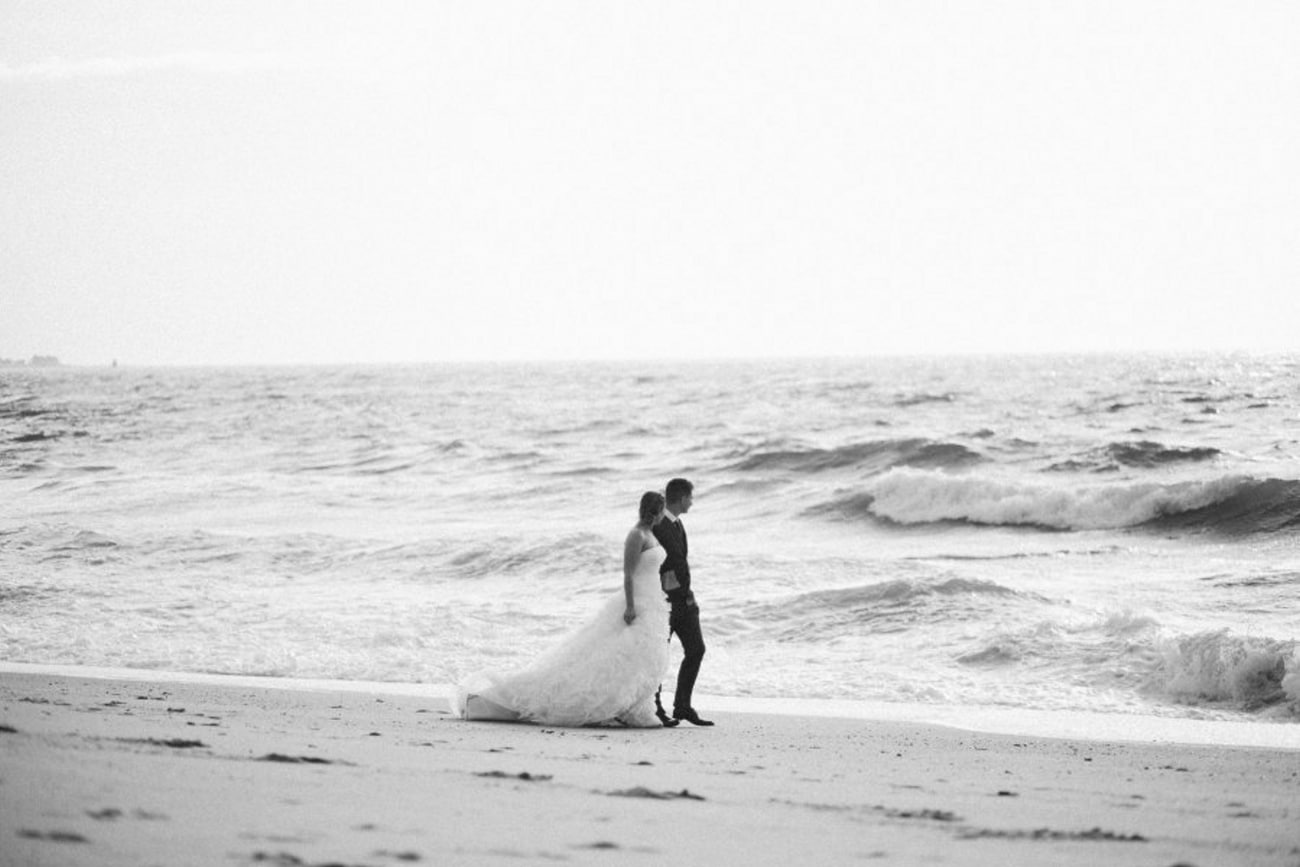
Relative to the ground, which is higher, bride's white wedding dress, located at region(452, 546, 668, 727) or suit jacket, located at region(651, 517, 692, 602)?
suit jacket, located at region(651, 517, 692, 602)

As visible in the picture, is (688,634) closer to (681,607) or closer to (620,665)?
(681,607)

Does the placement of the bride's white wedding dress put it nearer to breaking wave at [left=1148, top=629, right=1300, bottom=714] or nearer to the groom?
the groom

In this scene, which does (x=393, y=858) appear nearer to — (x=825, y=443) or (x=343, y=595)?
(x=343, y=595)

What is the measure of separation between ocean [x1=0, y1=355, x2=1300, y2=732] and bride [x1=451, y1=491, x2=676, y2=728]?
8.85 ft

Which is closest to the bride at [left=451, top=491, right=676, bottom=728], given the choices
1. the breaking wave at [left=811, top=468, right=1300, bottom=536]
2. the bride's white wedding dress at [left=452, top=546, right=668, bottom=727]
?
the bride's white wedding dress at [left=452, top=546, right=668, bottom=727]

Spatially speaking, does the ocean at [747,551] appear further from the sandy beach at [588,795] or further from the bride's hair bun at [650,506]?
the sandy beach at [588,795]

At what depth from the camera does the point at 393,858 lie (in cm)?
373

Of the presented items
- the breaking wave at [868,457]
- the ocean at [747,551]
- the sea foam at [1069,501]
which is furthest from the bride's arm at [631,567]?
the breaking wave at [868,457]

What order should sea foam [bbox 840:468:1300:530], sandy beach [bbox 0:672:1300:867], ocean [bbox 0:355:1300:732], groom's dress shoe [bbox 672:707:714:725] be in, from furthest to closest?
sea foam [bbox 840:468:1300:530] < ocean [bbox 0:355:1300:732] < groom's dress shoe [bbox 672:707:714:725] < sandy beach [bbox 0:672:1300:867]

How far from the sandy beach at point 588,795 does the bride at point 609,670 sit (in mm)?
251

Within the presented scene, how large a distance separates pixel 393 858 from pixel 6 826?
1.15 metres

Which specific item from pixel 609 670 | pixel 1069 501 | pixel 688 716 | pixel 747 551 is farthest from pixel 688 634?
pixel 1069 501

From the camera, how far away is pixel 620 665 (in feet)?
27.5

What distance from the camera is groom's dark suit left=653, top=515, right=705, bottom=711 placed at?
866cm
